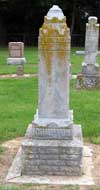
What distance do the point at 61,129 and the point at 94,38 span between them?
8381 millimetres

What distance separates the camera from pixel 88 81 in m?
14.2

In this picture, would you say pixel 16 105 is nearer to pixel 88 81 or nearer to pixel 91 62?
pixel 88 81

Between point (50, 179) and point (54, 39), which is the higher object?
point (54, 39)

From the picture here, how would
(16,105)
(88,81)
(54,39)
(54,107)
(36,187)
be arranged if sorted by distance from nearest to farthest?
(36,187), (54,39), (54,107), (16,105), (88,81)

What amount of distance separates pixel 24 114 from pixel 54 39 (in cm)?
417

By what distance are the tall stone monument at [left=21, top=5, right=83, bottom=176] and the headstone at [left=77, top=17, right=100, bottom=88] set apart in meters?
7.86

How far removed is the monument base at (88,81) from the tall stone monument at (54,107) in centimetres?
784

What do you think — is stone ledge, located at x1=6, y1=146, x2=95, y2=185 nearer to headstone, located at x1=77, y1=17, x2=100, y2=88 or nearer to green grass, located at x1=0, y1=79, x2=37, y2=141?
green grass, located at x1=0, y1=79, x2=37, y2=141

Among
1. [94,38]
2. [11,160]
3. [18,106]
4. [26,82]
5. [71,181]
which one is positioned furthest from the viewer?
[26,82]

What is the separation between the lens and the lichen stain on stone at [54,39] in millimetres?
6203

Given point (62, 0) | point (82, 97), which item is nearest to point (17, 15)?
point (62, 0)

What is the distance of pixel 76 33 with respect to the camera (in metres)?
41.5

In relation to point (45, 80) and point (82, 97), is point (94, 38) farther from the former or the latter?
point (45, 80)

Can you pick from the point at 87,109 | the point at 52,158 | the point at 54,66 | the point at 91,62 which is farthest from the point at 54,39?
the point at 91,62
